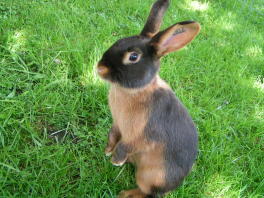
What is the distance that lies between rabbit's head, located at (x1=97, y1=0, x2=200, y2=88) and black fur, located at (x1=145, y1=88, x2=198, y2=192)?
28cm

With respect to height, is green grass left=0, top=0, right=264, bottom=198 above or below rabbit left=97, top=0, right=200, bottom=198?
below

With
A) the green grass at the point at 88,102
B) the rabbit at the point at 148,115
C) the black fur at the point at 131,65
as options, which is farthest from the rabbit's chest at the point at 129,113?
the green grass at the point at 88,102

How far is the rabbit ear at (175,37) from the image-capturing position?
1792mm

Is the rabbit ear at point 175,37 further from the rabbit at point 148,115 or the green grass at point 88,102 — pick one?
the green grass at point 88,102

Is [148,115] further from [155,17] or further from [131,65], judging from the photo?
[155,17]

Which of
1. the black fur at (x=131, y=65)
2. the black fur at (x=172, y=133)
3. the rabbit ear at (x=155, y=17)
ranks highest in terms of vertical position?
the rabbit ear at (x=155, y=17)

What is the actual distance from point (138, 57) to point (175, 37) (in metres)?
0.28

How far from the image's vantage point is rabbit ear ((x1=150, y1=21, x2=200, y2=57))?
1.79m

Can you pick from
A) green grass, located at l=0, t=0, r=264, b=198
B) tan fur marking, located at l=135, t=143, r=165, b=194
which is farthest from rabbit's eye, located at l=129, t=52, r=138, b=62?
green grass, located at l=0, t=0, r=264, b=198

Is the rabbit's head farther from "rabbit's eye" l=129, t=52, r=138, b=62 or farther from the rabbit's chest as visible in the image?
the rabbit's chest

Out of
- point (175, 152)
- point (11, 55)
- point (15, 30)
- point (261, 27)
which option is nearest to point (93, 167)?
point (175, 152)

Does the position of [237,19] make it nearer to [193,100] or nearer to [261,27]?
[261,27]

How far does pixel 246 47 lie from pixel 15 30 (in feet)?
11.7

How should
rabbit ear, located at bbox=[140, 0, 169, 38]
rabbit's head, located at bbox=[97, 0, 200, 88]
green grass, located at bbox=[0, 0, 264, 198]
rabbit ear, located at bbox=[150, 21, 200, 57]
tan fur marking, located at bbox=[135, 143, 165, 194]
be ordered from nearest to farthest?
rabbit ear, located at bbox=[150, 21, 200, 57]
rabbit's head, located at bbox=[97, 0, 200, 88]
rabbit ear, located at bbox=[140, 0, 169, 38]
tan fur marking, located at bbox=[135, 143, 165, 194]
green grass, located at bbox=[0, 0, 264, 198]
